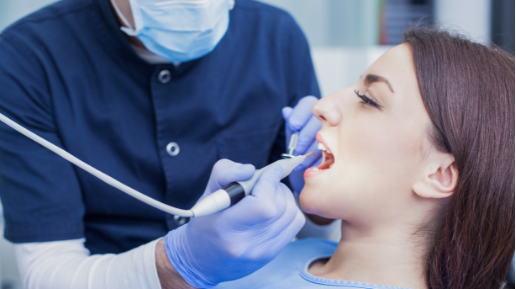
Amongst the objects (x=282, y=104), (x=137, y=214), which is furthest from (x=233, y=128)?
(x=137, y=214)

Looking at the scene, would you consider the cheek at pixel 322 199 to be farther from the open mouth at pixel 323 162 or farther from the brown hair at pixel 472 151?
the brown hair at pixel 472 151

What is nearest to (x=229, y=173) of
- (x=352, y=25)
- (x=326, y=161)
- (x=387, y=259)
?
(x=326, y=161)

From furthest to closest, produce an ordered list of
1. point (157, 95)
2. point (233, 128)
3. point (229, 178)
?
point (233, 128), point (157, 95), point (229, 178)

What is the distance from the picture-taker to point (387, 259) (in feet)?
3.39

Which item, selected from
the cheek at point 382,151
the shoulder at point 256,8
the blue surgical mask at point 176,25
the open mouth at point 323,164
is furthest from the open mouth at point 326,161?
the shoulder at point 256,8

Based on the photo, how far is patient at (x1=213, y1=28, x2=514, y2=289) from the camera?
939mm

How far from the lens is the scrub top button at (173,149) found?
123cm

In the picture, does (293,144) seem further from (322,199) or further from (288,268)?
(288,268)

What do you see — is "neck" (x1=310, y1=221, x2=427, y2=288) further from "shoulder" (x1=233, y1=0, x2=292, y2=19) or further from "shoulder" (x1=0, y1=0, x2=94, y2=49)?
"shoulder" (x1=0, y1=0, x2=94, y2=49)

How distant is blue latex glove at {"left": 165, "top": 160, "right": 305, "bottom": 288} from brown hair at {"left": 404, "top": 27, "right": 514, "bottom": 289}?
385 mm

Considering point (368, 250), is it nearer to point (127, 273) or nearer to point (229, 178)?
point (229, 178)

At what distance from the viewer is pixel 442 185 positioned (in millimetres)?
979

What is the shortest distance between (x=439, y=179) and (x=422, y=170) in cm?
5

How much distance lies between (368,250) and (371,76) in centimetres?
45
